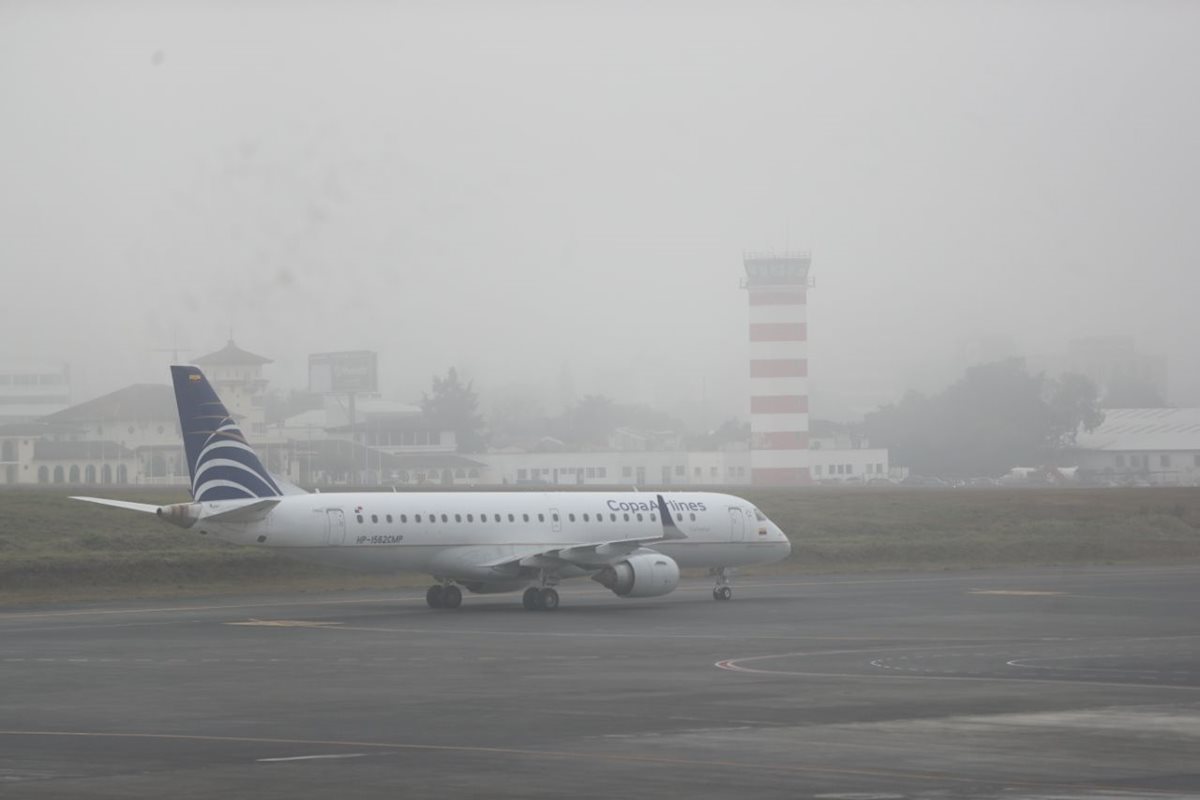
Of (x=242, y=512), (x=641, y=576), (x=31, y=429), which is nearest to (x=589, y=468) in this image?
(x=31, y=429)

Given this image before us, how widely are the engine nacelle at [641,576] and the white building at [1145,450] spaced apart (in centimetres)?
11137

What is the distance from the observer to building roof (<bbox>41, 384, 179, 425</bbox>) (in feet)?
417

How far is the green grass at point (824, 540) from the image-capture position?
6131 cm

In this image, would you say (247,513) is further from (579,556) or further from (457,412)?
(457,412)

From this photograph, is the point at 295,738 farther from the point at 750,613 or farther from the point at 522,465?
the point at 522,465

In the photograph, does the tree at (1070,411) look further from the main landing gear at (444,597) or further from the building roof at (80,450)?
the main landing gear at (444,597)

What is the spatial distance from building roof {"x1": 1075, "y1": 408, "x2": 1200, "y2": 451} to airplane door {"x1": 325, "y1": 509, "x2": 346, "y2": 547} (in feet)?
423

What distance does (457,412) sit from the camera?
17762 cm

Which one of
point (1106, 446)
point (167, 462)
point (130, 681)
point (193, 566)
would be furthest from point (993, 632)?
point (1106, 446)

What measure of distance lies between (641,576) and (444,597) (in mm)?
6075

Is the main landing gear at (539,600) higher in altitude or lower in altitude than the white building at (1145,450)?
lower

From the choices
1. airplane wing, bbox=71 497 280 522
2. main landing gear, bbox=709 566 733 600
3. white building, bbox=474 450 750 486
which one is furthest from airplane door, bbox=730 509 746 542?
white building, bbox=474 450 750 486

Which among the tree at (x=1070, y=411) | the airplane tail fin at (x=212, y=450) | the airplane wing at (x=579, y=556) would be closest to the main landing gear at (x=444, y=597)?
the airplane wing at (x=579, y=556)

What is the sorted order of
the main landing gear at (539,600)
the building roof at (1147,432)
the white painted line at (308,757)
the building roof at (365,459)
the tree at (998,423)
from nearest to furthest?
the white painted line at (308,757) < the main landing gear at (539,600) < the building roof at (365,459) < the building roof at (1147,432) < the tree at (998,423)
